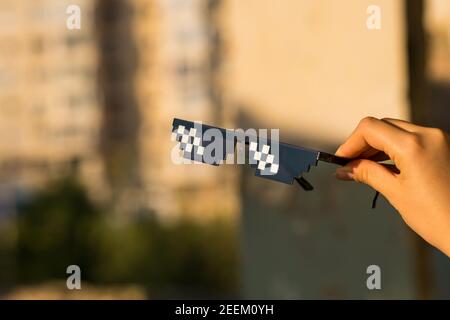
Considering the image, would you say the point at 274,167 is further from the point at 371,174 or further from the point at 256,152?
the point at 371,174

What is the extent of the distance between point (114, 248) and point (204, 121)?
20.9 ft

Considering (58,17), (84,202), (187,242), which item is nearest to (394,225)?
(187,242)

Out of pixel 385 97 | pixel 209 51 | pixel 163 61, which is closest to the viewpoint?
pixel 385 97

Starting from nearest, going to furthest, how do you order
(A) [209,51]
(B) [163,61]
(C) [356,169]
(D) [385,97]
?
(C) [356,169] < (D) [385,97] < (A) [209,51] < (B) [163,61]

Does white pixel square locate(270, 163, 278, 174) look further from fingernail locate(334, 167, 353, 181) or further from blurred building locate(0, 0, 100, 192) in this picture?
blurred building locate(0, 0, 100, 192)

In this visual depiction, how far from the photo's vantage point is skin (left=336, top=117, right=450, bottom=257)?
3.04ft

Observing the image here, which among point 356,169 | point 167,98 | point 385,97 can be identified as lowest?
point 356,169

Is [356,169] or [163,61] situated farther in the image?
[163,61]

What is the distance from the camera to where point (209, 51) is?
18.9 meters

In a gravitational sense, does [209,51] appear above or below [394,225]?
above

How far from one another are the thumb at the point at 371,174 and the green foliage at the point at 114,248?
10.8 m

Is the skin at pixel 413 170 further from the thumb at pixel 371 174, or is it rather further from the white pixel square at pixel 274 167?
the white pixel square at pixel 274 167
